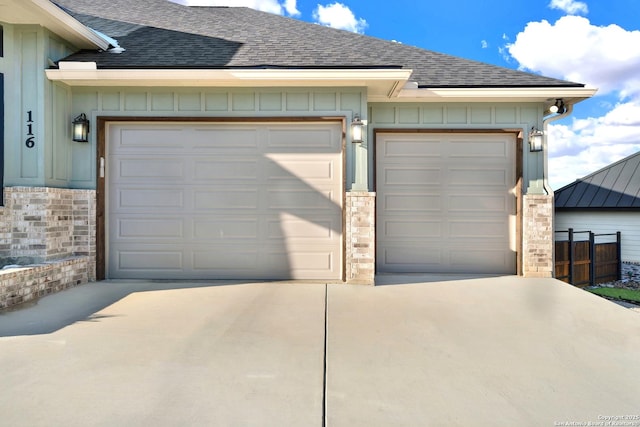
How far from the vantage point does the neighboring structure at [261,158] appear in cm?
472

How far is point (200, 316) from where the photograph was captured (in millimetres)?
3621

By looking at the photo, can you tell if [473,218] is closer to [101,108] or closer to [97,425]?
[97,425]

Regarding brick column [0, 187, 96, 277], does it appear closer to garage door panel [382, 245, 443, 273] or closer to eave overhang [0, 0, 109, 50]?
eave overhang [0, 0, 109, 50]

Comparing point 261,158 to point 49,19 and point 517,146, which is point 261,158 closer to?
point 49,19

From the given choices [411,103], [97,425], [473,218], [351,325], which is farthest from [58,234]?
[473,218]

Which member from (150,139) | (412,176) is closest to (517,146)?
(412,176)

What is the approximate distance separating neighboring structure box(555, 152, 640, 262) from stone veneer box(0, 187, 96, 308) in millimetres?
11749

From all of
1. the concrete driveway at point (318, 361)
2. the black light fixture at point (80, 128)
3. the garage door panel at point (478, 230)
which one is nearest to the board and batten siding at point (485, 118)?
the garage door panel at point (478, 230)

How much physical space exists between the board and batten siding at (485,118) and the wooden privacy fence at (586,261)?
1.92 m

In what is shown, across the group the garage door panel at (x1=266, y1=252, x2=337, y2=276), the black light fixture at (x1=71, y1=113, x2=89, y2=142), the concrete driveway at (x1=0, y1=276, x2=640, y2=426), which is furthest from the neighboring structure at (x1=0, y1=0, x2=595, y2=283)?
the concrete driveway at (x1=0, y1=276, x2=640, y2=426)

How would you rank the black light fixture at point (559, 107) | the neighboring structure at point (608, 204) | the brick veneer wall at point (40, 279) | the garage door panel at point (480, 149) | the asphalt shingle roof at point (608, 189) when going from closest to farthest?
the brick veneer wall at point (40, 279) < the black light fixture at point (559, 107) < the garage door panel at point (480, 149) < the neighboring structure at point (608, 204) < the asphalt shingle roof at point (608, 189)

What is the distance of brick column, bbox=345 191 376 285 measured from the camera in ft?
16.3

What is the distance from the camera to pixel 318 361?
261 cm

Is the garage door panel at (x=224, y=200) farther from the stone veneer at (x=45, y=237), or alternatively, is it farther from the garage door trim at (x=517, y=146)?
the garage door trim at (x=517, y=146)
